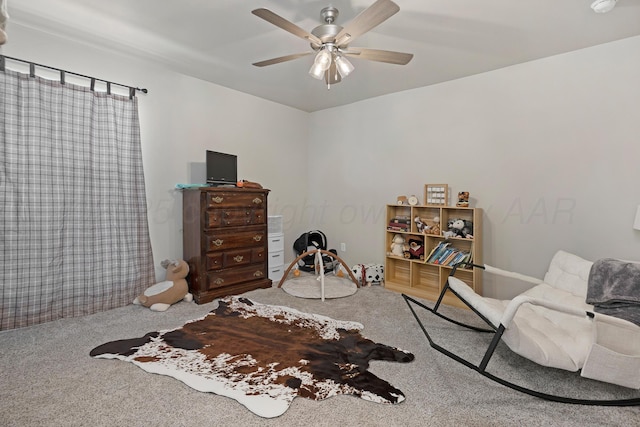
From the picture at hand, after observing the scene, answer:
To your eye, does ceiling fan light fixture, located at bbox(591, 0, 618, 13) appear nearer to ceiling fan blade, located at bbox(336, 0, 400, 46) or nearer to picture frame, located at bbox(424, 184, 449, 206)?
ceiling fan blade, located at bbox(336, 0, 400, 46)

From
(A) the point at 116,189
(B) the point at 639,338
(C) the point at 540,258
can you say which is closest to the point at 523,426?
(B) the point at 639,338

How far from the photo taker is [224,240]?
3.58 metres

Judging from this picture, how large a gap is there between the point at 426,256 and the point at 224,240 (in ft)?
7.73

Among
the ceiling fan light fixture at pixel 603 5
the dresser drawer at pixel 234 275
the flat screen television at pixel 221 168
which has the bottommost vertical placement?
the dresser drawer at pixel 234 275

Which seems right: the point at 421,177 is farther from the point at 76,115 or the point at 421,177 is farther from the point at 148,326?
the point at 76,115

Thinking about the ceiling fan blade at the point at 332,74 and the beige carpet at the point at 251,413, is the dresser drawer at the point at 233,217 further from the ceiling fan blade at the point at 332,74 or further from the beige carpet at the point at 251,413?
the ceiling fan blade at the point at 332,74

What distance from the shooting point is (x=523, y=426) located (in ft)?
5.27

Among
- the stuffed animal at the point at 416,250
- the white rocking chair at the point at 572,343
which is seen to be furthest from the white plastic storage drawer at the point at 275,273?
the white rocking chair at the point at 572,343

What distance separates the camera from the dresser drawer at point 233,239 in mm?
3465

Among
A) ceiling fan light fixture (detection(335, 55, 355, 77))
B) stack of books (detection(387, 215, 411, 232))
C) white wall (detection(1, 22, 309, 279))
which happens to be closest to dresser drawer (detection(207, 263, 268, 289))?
white wall (detection(1, 22, 309, 279))

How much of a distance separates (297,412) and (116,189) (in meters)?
2.76

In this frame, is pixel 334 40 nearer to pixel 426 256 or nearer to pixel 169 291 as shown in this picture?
pixel 426 256

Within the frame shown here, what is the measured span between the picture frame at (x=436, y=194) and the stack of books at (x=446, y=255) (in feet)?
1.61

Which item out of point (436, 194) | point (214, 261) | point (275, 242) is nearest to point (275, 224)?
point (275, 242)
